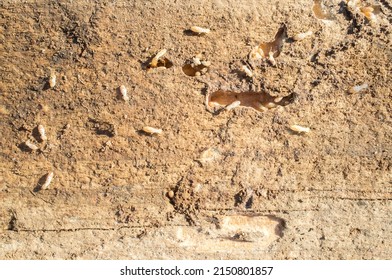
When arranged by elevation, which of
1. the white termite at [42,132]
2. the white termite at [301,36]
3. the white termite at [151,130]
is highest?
the white termite at [301,36]

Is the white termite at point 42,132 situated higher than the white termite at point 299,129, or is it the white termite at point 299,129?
the white termite at point 299,129

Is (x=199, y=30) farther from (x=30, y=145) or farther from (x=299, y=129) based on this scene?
(x=30, y=145)

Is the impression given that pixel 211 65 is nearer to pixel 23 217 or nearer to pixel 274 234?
pixel 274 234

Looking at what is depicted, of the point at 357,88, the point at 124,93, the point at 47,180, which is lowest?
the point at 47,180

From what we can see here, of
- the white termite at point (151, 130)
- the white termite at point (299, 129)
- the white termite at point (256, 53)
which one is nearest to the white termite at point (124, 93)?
the white termite at point (151, 130)

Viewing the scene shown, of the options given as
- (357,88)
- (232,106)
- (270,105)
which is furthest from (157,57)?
(357,88)

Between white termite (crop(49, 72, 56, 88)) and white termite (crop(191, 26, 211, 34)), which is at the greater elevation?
white termite (crop(191, 26, 211, 34))

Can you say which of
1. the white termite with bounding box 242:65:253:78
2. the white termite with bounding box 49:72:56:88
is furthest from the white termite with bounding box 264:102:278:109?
the white termite with bounding box 49:72:56:88

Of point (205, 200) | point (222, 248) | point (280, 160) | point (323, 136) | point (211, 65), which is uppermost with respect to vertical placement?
point (211, 65)

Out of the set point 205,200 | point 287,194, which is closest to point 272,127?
point 287,194

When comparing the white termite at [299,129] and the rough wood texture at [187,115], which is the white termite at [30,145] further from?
the white termite at [299,129]

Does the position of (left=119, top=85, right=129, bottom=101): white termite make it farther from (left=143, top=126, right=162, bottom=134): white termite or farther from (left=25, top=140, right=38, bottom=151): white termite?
(left=25, top=140, right=38, bottom=151): white termite
